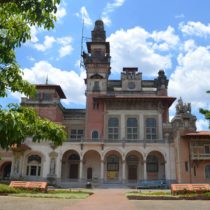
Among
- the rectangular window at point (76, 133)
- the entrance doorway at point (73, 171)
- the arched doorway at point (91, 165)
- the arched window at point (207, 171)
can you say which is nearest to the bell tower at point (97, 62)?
the rectangular window at point (76, 133)

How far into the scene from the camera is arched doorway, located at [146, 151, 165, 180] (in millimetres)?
50344

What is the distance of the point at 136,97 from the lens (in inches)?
2116

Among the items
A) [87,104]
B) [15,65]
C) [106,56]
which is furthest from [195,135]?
[15,65]

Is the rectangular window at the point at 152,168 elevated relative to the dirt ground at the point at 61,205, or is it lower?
elevated

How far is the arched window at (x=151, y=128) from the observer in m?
53.6

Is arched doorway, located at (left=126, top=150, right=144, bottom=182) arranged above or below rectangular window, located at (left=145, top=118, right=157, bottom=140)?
below

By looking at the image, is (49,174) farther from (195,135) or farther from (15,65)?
(15,65)

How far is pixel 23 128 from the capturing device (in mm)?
6168

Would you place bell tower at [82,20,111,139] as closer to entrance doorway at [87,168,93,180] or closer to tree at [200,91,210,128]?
entrance doorway at [87,168,93,180]

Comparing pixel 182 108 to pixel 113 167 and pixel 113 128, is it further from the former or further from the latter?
pixel 113 167

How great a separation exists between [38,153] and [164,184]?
2077cm

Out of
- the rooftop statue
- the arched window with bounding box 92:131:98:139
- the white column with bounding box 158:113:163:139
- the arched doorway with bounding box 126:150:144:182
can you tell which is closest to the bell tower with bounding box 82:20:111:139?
the arched window with bounding box 92:131:98:139

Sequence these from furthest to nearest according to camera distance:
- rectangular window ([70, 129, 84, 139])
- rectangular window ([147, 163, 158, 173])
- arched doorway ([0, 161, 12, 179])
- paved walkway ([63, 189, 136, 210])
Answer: rectangular window ([70, 129, 84, 139]), arched doorway ([0, 161, 12, 179]), rectangular window ([147, 163, 158, 173]), paved walkway ([63, 189, 136, 210])

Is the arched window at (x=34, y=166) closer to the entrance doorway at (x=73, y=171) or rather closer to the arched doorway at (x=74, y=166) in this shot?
the arched doorway at (x=74, y=166)
